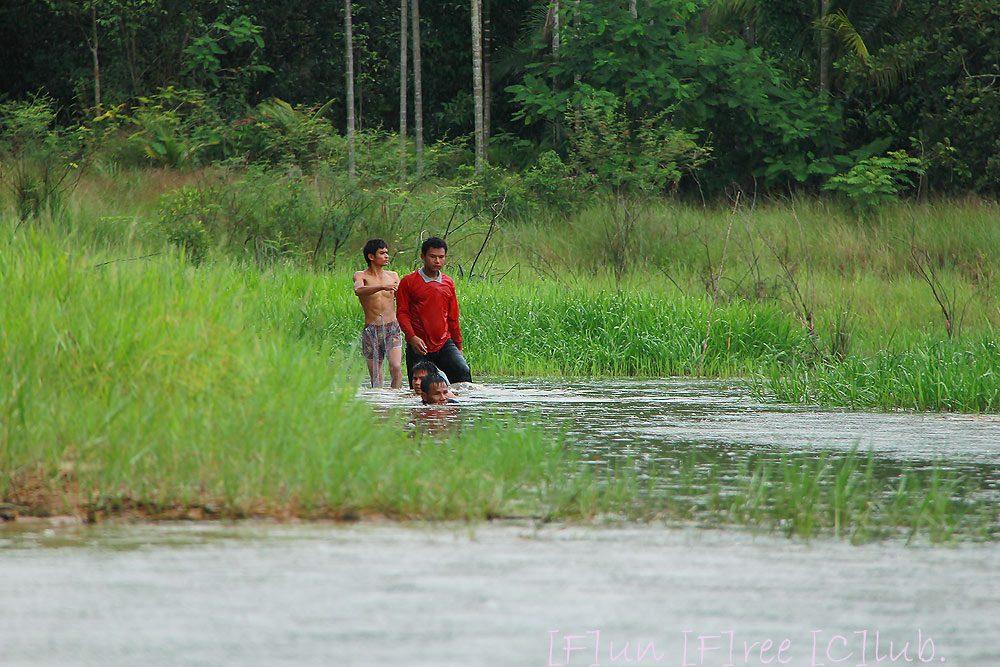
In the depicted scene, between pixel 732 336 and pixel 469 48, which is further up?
pixel 469 48

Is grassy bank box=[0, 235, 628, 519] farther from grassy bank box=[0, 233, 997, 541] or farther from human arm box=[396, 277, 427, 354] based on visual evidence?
human arm box=[396, 277, 427, 354]

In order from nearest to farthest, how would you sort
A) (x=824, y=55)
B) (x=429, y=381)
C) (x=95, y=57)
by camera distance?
(x=429, y=381)
(x=824, y=55)
(x=95, y=57)

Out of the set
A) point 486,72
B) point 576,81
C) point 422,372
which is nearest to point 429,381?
point 422,372

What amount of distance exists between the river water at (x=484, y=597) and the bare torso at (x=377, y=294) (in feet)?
22.7

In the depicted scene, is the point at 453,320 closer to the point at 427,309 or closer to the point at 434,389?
the point at 427,309

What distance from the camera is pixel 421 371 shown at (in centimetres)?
1183

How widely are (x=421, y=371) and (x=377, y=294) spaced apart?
144 centimetres

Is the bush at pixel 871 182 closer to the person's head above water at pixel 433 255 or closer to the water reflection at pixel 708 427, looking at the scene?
the water reflection at pixel 708 427

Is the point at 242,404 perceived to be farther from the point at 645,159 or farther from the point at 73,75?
the point at 73,75

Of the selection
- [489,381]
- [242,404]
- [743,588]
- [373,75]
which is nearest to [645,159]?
[489,381]

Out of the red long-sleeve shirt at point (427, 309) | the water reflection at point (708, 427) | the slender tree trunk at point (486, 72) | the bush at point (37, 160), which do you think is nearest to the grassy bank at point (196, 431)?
the water reflection at point (708, 427)

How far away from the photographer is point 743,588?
16.3 feet

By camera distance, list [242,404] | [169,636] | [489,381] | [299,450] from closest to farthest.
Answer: [169,636] → [299,450] → [242,404] → [489,381]

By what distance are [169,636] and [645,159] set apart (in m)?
23.7
